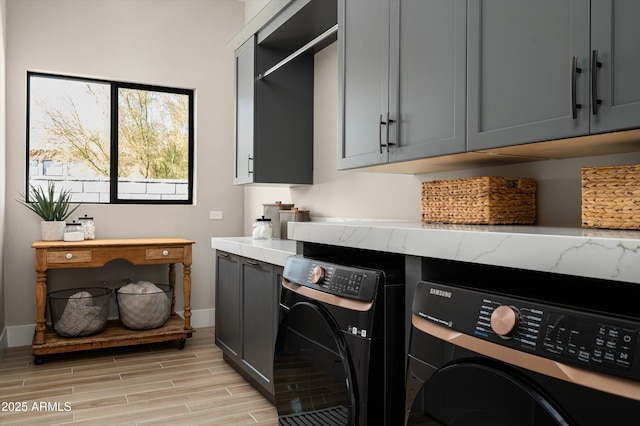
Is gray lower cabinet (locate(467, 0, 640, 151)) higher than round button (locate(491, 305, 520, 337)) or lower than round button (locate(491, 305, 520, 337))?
higher

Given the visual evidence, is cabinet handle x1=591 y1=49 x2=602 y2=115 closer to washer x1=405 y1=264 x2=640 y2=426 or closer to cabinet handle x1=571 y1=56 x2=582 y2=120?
cabinet handle x1=571 y1=56 x2=582 y2=120

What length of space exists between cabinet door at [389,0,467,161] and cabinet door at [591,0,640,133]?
477 millimetres

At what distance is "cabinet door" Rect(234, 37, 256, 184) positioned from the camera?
3.73m

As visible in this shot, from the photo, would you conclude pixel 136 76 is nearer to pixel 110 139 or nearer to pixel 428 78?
pixel 110 139

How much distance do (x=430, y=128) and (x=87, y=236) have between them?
3.30 m

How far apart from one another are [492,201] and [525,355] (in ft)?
3.11

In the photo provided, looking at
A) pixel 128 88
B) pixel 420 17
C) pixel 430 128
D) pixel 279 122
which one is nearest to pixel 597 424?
pixel 430 128

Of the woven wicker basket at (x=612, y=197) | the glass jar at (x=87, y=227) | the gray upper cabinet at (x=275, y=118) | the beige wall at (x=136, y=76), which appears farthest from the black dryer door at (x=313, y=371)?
the beige wall at (x=136, y=76)

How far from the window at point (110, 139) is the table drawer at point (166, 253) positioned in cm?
76

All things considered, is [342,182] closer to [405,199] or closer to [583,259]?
[405,199]

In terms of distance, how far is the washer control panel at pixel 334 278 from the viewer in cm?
159

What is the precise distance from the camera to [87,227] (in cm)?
420

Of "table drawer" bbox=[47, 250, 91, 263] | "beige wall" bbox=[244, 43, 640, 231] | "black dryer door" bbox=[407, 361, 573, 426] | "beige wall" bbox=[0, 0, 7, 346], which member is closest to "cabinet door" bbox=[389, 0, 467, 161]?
"beige wall" bbox=[244, 43, 640, 231]

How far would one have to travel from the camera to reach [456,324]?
1192 millimetres
